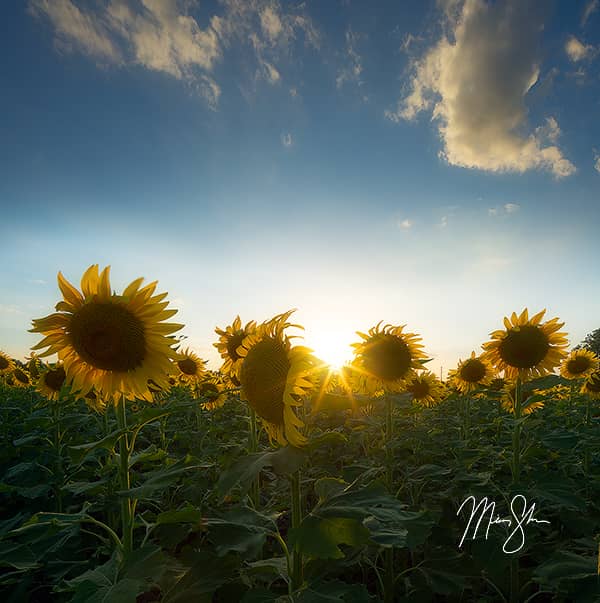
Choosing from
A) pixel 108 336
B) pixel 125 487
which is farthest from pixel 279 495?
pixel 108 336

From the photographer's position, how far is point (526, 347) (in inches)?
173

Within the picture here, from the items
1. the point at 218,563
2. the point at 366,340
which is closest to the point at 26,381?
the point at 366,340

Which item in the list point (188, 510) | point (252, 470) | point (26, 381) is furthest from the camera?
point (26, 381)

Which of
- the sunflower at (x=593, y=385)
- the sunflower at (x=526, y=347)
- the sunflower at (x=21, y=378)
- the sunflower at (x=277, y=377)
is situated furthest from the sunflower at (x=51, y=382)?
the sunflower at (x=593, y=385)

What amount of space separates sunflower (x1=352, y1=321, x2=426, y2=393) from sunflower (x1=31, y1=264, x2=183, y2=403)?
2.40 meters

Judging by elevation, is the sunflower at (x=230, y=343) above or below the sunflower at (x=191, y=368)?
below

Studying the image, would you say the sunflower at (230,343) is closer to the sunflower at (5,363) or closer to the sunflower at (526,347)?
the sunflower at (526,347)

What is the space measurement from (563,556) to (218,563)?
1930mm

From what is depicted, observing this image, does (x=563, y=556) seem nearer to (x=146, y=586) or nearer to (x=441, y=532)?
(x=441, y=532)

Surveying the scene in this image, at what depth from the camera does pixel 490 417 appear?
24.3 feet

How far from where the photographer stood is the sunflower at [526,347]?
14.4ft

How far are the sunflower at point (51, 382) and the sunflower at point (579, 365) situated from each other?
8.25 metres
